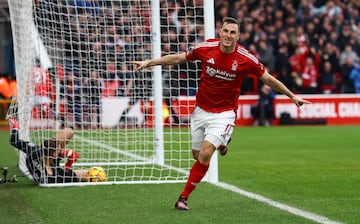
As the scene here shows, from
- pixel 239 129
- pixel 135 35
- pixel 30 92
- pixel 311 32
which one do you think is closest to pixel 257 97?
pixel 239 129

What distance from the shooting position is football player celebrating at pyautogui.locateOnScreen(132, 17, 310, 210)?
9422 millimetres

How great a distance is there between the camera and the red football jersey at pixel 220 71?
9492mm

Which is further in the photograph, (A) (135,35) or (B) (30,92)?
(A) (135,35)

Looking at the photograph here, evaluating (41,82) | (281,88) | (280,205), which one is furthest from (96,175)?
(281,88)

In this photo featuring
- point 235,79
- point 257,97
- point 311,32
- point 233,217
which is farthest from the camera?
point 311,32

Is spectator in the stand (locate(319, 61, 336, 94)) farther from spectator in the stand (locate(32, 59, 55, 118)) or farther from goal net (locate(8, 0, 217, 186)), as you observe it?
spectator in the stand (locate(32, 59, 55, 118))

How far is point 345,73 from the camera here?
2811cm

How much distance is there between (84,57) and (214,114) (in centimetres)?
501

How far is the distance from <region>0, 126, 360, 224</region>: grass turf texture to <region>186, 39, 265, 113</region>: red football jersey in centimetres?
114

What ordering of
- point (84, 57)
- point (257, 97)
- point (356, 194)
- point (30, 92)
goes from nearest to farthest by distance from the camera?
point (356, 194)
point (30, 92)
point (84, 57)
point (257, 97)

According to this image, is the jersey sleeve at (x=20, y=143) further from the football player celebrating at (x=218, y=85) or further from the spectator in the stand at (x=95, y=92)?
the football player celebrating at (x=218, y=85)

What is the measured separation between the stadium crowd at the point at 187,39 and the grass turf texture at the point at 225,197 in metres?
1.93

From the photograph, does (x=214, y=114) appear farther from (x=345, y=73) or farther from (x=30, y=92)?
(x=345, y=73)

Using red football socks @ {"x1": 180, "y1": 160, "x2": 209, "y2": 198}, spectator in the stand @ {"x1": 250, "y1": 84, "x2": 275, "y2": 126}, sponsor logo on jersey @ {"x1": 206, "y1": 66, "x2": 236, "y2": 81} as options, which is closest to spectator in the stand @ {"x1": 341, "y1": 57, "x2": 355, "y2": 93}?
spectator in the stand @ {"x1": 250, "y1": 84, "x2": 275, "y2": 126}
